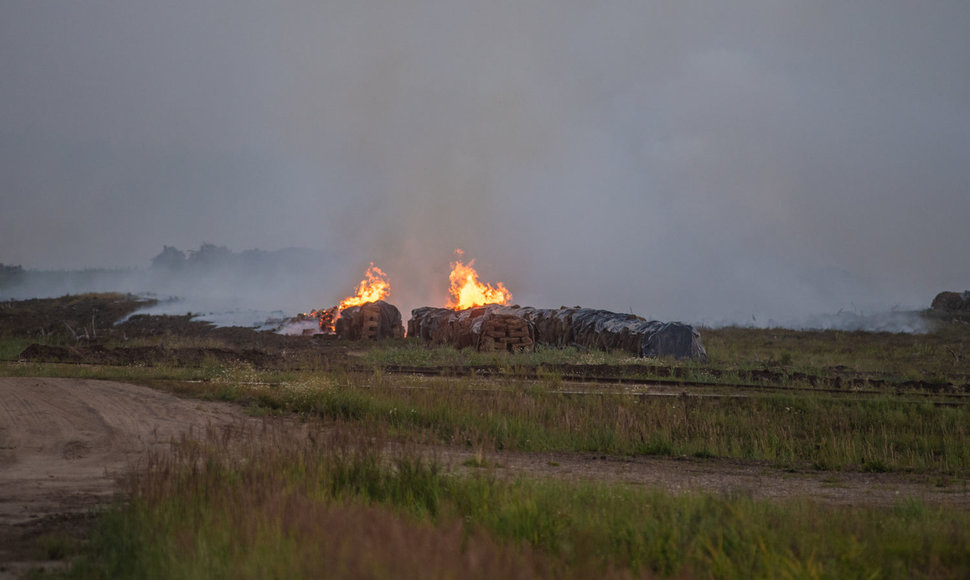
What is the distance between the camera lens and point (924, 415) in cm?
1555

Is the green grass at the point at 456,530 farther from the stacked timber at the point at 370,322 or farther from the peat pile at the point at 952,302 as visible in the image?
the peat pile at the point at 952,302

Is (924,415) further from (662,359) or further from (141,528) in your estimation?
(141,528)

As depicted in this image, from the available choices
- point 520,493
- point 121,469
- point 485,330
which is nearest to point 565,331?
point 485,330

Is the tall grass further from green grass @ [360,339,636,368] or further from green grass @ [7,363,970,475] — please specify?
green grass @ [360,339,636,368]

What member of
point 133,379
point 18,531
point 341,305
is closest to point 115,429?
point 18,531

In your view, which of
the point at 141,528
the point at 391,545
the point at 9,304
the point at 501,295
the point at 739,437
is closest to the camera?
the point at 391,545

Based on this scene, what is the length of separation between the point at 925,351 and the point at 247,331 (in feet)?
128

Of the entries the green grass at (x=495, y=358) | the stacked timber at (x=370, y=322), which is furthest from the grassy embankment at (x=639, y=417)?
the stacked timber at (x=370, y=322)

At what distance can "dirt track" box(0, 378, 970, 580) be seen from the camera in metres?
7.57

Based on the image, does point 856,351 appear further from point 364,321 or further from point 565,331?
point 364,321

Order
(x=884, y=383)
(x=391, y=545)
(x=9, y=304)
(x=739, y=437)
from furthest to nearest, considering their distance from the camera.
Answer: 1. (x=9, y=304)
2. (x=884, y=383)
3. (x=739, y=437)
4. (x=391, y=545)

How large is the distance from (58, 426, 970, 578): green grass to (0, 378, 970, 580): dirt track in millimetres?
686

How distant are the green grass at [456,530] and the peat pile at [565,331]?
66.8 feet

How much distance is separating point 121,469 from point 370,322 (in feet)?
112
